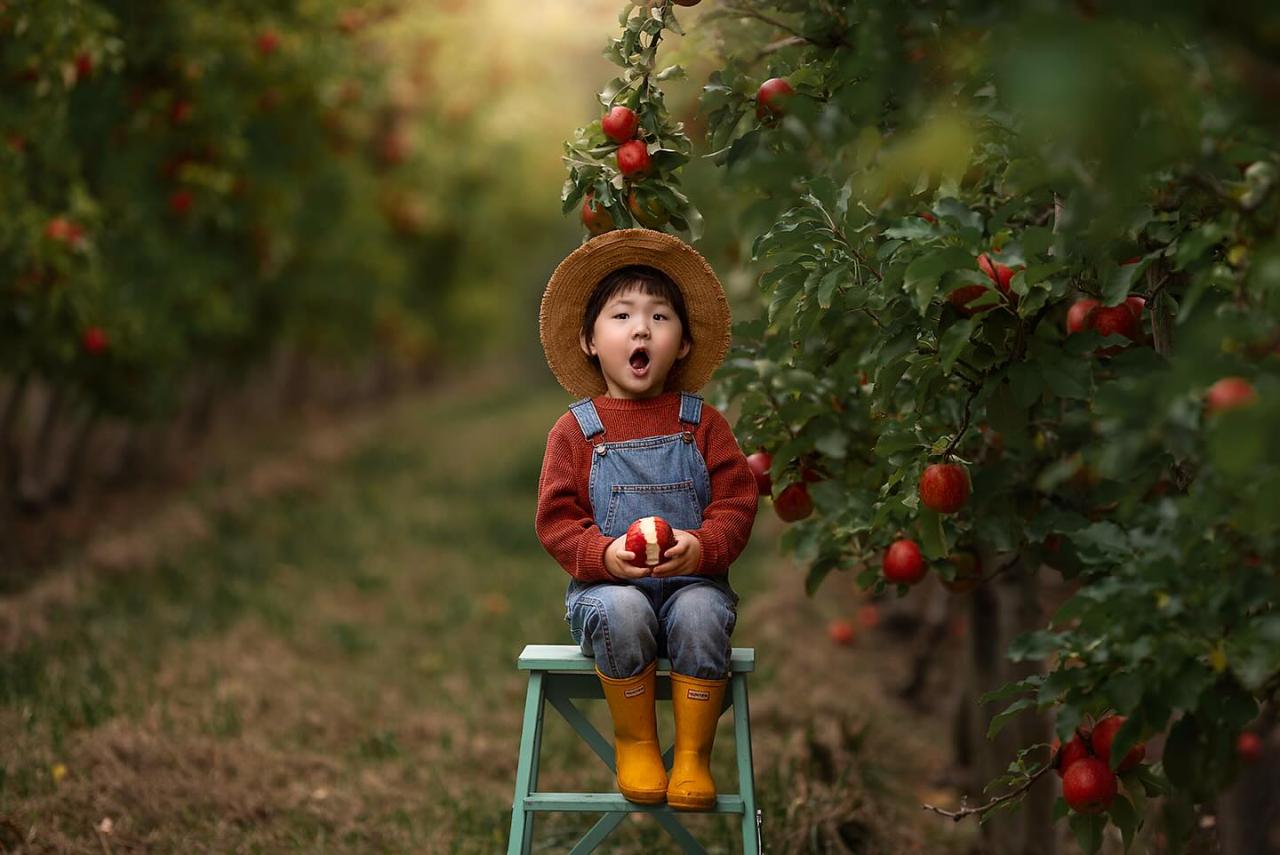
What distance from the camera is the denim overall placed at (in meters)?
2.85

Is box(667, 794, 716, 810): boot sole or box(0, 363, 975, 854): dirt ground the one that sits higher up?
box(0, 363, 975, 854): dirt ground

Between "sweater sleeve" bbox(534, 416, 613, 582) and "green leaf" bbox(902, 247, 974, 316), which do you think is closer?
"green leaf" bbox(902, 247, 974, 316)

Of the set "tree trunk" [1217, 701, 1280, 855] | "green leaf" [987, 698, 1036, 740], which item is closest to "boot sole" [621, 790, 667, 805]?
"green leaf" [987, 698, 1036, 740]

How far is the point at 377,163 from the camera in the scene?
14.4 m

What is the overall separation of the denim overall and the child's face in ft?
0.34

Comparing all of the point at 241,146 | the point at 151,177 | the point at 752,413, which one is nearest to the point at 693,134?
the point at 241,146

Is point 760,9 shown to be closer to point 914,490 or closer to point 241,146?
point 914,490

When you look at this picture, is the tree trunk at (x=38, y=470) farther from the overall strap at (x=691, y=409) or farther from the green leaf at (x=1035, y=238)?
the green leaf at (x=1035, y=238)

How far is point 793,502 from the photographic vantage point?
3.48 m

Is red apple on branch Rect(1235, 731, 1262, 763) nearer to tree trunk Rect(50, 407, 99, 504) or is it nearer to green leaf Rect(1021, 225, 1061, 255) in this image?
green leaf Rect(1021, 225, 1061, 255)

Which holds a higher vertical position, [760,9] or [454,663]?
[454,663]

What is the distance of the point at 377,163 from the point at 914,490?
12.5 m

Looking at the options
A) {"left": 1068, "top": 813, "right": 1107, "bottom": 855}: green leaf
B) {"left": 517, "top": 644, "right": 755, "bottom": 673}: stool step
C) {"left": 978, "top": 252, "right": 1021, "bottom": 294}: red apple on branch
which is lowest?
{"left": 1068, "top": 813, "right": 1107, "bottom": 855}: green leaf

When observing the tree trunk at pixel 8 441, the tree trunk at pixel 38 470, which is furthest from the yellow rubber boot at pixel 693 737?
the tree trunk at pixel 38 470
